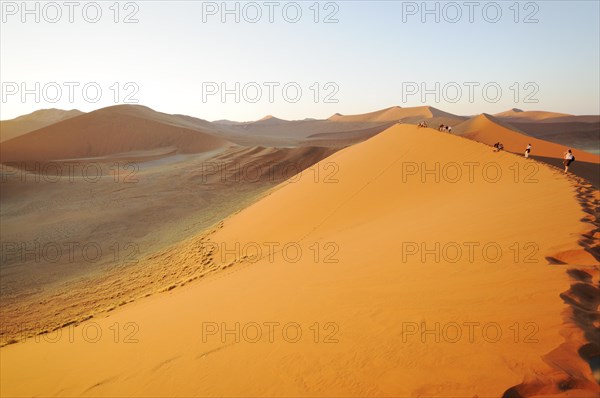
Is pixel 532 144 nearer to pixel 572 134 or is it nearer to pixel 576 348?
pixel 572 134

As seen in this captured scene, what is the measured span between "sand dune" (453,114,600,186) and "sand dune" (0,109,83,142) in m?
65.3

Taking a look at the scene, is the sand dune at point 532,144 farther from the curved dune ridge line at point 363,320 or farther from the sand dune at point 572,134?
the sand dune at point 572,134

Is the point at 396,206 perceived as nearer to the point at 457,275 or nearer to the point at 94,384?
the point at 457,275

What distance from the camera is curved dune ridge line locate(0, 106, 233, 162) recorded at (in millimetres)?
35875

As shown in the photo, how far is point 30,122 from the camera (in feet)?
217

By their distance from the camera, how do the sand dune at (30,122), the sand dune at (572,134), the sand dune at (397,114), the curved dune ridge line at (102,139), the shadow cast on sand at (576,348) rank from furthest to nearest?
the sand dune at (397,114) → the sand dune at (30,122) → the sand dune at (572,134) → the curved dune ridge line at (102,139) → the shadow cast on sand at (576,348)

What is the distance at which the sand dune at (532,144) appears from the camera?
1775 cm

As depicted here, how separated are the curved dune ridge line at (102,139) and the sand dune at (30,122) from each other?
26.6 meters

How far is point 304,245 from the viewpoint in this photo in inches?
292

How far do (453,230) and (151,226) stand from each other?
12063 millimetres

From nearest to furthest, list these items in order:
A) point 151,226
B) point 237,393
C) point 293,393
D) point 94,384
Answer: point 293,393 → point 237,393 → point 94,384 → point 151,226

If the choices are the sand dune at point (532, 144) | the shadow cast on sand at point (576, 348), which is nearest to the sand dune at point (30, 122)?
the sand dune at point (532, 144)

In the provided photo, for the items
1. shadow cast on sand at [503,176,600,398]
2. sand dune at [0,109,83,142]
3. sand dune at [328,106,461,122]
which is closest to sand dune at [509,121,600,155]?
sand dune at [328,106,461,122]

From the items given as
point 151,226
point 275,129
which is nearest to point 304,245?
point 151,226
